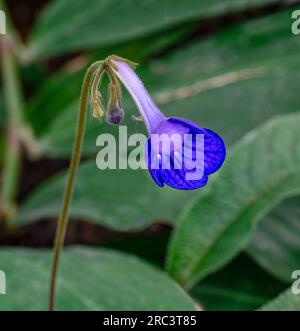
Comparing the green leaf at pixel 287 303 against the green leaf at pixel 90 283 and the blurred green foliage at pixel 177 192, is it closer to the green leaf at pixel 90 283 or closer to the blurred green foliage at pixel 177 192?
the blurred green foliage at pixel 177 192

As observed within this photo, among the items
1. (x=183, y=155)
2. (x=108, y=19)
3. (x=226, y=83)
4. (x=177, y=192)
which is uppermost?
(x=108, y=19)

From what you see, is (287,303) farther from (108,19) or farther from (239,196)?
(108,19)

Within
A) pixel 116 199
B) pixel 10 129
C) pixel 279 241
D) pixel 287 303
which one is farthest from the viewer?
pixel 10 129

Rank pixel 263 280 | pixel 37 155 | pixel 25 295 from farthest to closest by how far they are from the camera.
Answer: pixel 37 155, pixel 263 280, pixel 25 295

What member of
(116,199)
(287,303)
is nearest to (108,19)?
(116,199)

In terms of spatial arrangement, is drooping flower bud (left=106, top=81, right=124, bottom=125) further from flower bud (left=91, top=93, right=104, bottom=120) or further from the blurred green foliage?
the blurred green foliage
